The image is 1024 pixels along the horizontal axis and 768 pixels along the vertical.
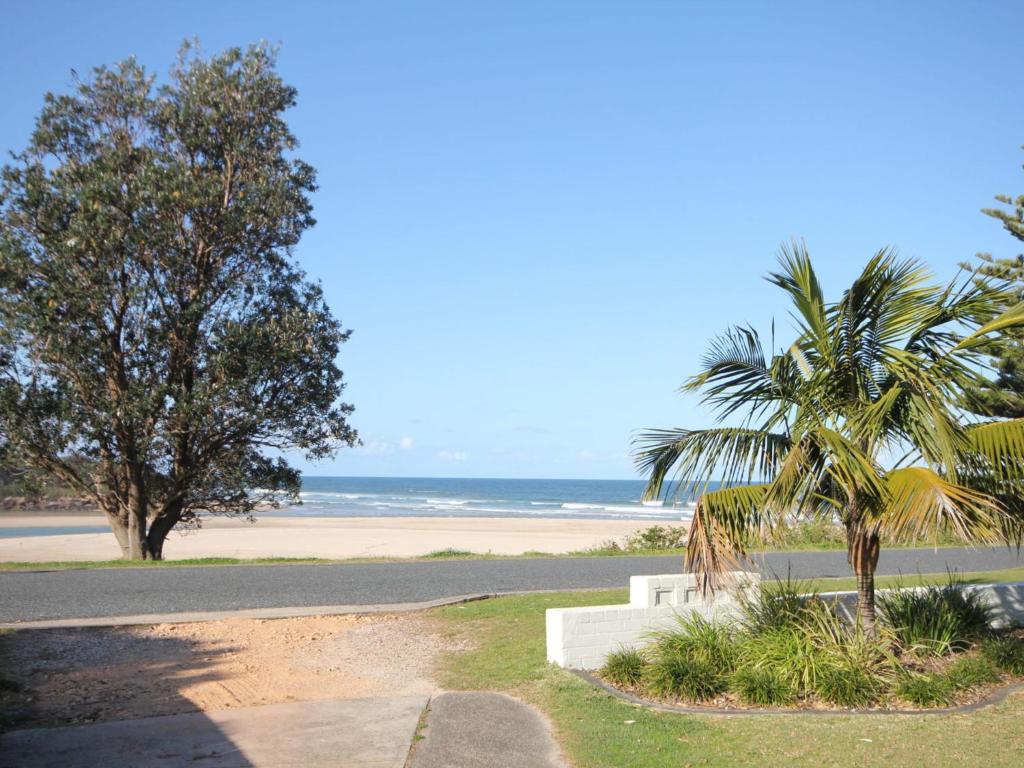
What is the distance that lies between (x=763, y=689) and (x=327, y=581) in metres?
9.05

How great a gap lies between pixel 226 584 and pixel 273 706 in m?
7.36

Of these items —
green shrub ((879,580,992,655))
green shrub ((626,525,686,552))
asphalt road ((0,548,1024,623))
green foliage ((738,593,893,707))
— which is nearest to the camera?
green foliage ((738,593,893,707))

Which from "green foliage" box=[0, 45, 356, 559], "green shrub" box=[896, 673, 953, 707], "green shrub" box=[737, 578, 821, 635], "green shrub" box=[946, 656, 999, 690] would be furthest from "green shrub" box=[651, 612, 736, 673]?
"green foliage" box=[0, 45, 356, 559]

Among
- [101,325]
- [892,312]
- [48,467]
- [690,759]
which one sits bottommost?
[690,759]

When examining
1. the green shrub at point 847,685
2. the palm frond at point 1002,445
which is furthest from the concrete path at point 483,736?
the palm frond at point 1002,445

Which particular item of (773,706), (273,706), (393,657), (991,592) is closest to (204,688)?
(273,706)

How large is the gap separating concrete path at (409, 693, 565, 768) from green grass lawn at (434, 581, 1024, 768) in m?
0.18

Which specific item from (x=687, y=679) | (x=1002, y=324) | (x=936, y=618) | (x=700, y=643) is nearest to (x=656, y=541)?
(x=936, y=618)

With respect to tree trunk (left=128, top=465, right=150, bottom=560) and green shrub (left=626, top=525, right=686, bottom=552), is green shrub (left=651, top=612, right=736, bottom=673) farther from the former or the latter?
tree trunk (left=128, top=465, right=150, bottom=560)

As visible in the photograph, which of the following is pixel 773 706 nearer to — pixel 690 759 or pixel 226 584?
pixel 690 759

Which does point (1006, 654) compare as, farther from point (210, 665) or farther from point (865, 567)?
point (210, 665)

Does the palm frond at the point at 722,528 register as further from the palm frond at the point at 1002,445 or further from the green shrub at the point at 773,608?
the palm frond at the point at 1002,445

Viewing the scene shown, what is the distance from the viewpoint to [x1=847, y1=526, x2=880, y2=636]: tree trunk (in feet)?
26.8

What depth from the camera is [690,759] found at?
6.06 metres
